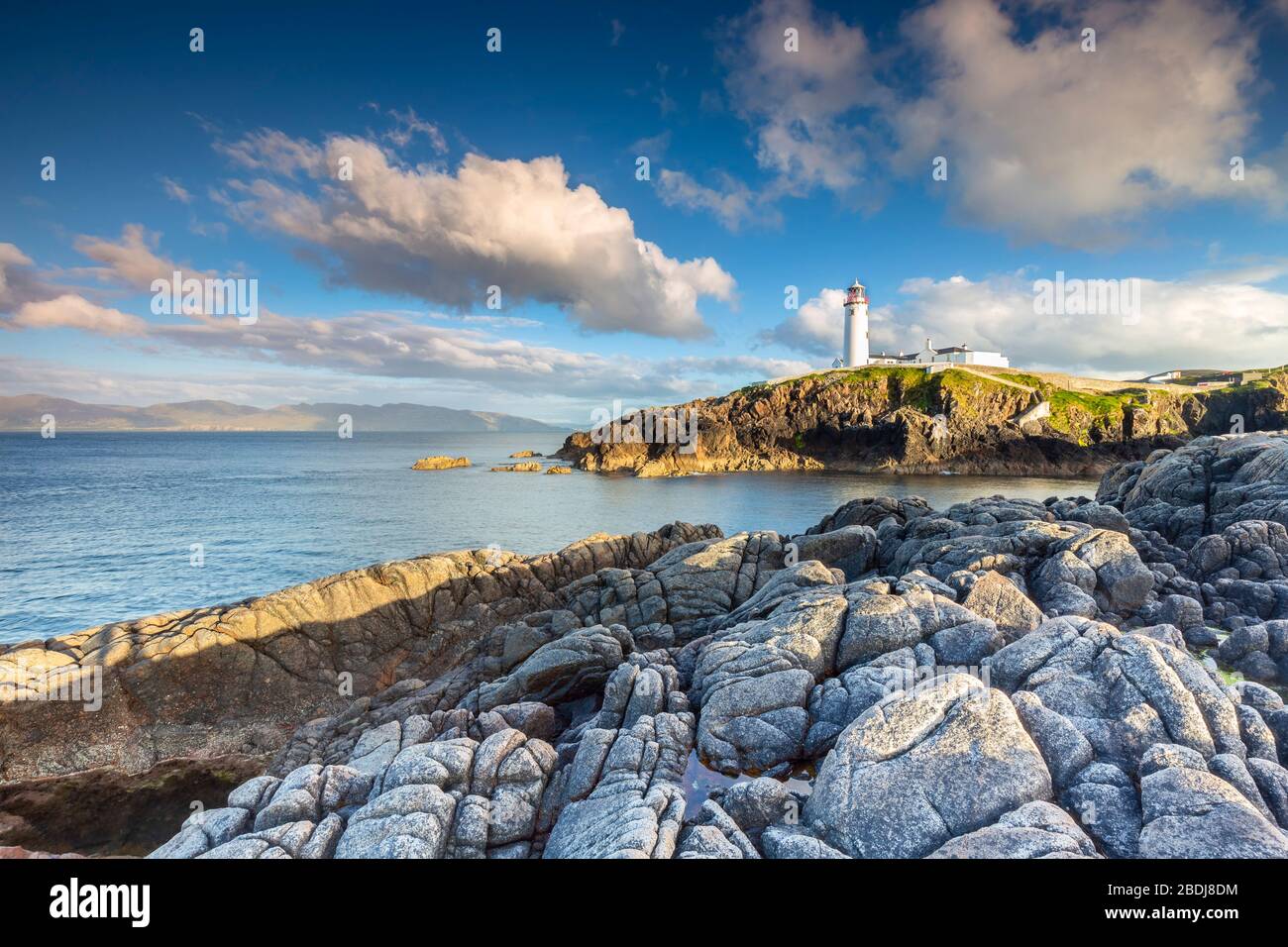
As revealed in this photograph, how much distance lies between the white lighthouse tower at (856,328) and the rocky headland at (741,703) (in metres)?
123

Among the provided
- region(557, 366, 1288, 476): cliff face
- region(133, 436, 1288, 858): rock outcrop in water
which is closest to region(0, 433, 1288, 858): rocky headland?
region(133, 436, 1288, 858): rock outcrop in water

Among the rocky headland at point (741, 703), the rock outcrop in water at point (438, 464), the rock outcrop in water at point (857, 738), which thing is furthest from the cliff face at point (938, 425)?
the rock outcrop in water at point (857, 738)

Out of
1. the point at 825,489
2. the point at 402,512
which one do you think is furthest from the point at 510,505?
the point at 825,489

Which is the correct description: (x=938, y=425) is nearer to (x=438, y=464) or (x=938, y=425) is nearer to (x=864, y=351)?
(x=864, y=351)

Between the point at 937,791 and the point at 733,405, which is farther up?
the point at 733,405

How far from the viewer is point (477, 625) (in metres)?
28.7

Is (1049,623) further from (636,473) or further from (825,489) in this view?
(636,473)

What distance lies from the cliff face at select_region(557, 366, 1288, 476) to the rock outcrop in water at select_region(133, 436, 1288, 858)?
91.2 meters

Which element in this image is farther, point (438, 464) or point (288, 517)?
point (438, 464)

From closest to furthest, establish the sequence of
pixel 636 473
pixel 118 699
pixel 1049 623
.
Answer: pixel 1049 623 < pixel 118 699 < pixel 636 473

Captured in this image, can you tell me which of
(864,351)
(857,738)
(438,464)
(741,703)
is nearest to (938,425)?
(864,351)

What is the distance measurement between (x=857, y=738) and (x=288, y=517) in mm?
72823

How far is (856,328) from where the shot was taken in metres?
151
